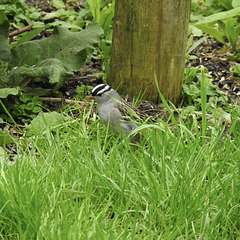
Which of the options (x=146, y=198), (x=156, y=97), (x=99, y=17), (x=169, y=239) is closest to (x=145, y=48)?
(x=156, y=97)

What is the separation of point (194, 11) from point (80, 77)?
Answer: 7.93 ft

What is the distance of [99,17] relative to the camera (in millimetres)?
5707

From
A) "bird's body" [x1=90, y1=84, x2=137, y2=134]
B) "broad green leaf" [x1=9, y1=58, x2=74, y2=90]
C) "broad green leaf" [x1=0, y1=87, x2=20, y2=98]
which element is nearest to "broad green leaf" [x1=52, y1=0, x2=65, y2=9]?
"broad green leaf" [x1=9, y1=58, x2=74, y2=90]

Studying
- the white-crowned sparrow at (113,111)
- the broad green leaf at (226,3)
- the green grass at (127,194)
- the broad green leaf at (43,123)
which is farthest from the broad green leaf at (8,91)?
the broad green leaf at (226,3)

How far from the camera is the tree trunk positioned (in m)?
4.84

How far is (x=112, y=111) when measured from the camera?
459cm

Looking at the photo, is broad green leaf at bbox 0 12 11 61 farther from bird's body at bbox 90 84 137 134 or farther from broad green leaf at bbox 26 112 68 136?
bird's body at bbox 90 84 137 134

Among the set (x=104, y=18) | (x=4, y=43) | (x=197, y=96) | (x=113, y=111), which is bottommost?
(x=197, y=96)

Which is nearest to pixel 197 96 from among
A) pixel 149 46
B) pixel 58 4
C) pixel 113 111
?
pixel 149 46

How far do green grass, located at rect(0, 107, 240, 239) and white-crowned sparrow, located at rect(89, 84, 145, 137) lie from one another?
598 millimetres

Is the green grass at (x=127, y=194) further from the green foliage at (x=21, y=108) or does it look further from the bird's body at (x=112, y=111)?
the green foliage at (x=21, y=108)

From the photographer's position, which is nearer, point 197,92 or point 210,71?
point 197,92

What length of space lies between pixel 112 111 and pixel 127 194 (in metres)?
1.30

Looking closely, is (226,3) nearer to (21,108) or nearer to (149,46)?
(149,46)
